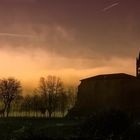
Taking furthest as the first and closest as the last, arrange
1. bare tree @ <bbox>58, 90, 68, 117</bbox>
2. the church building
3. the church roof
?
bare tree @ <bbox>58, 90, 68, 117</bbox>, the church roof, the church building

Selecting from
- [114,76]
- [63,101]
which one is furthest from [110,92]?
[63,101]

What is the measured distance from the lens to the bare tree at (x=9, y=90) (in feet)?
345

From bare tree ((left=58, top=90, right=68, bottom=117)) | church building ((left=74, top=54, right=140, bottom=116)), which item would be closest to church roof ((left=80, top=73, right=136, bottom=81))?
church building ((left=74, top=54, right=140, bottom=116))

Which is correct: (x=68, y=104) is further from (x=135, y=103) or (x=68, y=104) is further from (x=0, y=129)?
(x=0, y=129)

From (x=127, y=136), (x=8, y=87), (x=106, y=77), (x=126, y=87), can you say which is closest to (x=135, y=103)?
(x=126, y=87)

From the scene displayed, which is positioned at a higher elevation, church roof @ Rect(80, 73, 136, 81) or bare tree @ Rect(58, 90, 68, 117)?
church roof @ Rect(80, 73, 136, 81)

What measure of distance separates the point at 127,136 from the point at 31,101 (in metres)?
91.5

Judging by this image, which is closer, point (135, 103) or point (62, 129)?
point (62, 129)

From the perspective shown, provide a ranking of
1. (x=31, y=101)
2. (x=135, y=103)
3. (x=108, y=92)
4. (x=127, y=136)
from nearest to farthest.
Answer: (x=127, y=136)
(x=135, y=103)
(x=108, y=92)
(x=31, y=101)

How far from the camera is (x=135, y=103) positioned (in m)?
87.6

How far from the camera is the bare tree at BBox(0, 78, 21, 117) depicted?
345ft

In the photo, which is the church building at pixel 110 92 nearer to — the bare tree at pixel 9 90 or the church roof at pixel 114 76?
the church roof at pixel 114 76

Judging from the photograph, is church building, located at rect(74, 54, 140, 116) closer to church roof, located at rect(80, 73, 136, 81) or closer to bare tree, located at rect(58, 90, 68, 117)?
church roof, located at rect(80, 73, 136, 81)

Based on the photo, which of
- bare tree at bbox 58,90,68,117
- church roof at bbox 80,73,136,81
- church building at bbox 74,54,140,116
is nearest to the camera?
church building at bbox 74,54,140,116
